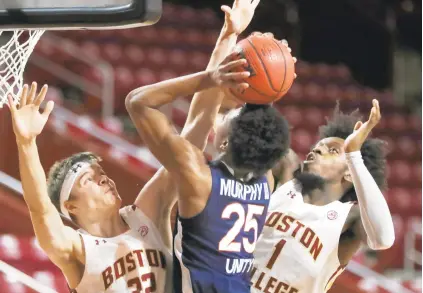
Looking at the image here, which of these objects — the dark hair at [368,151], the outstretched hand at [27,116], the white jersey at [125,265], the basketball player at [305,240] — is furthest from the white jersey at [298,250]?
the outstretched hand at [27,116]

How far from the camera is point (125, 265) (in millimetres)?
2484

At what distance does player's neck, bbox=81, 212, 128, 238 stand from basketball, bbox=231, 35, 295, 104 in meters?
0.52

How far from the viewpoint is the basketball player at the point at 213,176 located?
7.70 ft

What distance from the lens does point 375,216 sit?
101 inches

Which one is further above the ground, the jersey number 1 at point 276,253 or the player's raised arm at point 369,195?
the player's raised arm at point 369,195

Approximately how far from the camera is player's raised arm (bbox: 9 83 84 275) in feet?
7.73

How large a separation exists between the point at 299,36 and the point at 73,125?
3.02 meters

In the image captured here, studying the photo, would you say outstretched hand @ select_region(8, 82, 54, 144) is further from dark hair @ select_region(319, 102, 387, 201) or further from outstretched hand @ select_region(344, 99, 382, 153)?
dark hair @ select_region(319, 102, 387, 201)

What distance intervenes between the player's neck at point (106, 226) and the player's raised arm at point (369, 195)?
673 mm

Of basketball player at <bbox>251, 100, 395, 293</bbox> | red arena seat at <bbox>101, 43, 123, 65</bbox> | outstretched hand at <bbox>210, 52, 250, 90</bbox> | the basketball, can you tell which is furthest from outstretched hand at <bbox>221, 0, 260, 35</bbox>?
red arena seat at <bbox>101, 43, 123, 65</bbox>

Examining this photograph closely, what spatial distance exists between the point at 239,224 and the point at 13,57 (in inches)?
37.9

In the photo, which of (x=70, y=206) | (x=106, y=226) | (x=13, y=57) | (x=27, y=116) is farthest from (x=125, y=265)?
(x=13, y=57)

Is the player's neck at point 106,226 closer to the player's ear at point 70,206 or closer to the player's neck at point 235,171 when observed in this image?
the player's ear at point 70,206

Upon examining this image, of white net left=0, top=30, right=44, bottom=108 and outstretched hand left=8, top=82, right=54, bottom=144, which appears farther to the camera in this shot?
white net left=0, top=30, right=44, bottom=108
